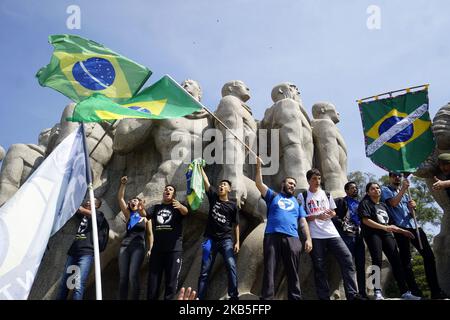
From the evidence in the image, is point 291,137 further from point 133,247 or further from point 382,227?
point 133,247

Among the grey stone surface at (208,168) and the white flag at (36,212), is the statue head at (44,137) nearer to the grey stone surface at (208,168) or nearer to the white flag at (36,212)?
the grey stone surface at (208,168)

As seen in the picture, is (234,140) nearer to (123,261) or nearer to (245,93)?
(245,93)

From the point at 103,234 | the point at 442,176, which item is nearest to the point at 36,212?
the point at 103,234

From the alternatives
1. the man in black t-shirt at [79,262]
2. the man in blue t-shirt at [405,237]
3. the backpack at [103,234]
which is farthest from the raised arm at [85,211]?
the man in blue t-shirt at [405,237]

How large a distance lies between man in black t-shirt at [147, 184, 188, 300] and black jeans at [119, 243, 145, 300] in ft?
0.80

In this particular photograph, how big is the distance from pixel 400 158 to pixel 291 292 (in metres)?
2.26

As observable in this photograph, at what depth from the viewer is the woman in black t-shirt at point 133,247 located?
24.6 feet

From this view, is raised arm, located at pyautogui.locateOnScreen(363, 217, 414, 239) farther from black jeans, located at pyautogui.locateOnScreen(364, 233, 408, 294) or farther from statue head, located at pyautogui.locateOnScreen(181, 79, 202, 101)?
statue head, located at pyautogui.locateOnScreen(181, 79, 202, 101)

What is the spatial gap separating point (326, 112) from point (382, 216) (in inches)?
154

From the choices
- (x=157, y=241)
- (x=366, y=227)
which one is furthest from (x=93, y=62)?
(x=366, y=227)

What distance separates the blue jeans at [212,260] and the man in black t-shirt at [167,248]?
1.23 ft

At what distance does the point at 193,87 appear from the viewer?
998cm

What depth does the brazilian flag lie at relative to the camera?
7.19 m

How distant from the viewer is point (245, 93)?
10.1 m
